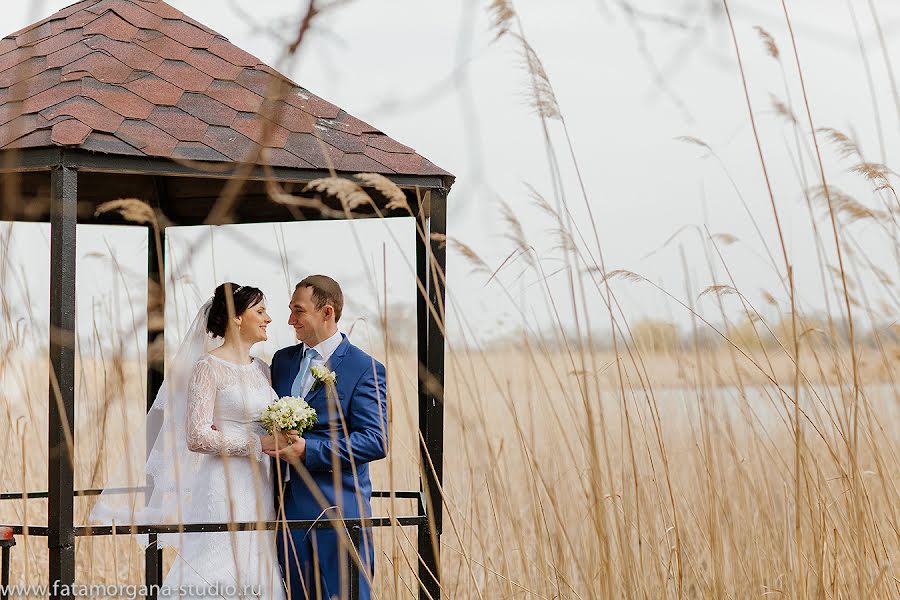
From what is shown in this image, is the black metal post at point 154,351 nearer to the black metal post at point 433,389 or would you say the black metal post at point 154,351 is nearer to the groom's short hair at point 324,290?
the groom's short hair at point 324,290

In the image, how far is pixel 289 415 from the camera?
3.73 m

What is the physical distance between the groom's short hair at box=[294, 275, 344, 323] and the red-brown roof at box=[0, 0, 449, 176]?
0.81m

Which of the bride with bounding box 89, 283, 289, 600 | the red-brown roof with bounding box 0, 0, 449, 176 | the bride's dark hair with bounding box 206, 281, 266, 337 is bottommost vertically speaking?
the bride with bounding box 89, 283, 289, 600

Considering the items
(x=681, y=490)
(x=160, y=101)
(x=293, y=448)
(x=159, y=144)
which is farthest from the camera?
(x=293, y=448)

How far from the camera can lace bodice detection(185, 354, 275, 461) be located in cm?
399

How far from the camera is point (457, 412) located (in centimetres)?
247

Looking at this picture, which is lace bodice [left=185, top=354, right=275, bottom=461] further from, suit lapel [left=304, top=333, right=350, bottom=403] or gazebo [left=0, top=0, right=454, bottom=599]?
gazebo [left=0, top=0, right=454, bottom=599]

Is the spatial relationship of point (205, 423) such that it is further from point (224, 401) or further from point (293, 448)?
point (293, 448)

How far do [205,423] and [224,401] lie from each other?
0.16 meters

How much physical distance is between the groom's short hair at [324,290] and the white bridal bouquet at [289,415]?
19.5 inches

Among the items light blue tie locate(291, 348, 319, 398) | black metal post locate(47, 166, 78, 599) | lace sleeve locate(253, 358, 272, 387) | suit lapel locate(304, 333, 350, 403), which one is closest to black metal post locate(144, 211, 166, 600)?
lace sleeve locate(253, 358, 272, 387)

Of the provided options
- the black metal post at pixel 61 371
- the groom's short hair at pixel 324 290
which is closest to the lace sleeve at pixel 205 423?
the groom's short hair at pixel 324 290

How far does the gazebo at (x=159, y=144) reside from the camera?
9.18 ft

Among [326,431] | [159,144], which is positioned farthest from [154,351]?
[159,144]
